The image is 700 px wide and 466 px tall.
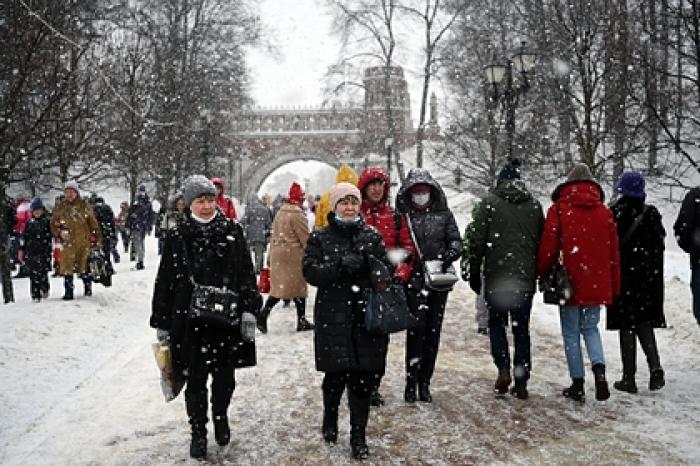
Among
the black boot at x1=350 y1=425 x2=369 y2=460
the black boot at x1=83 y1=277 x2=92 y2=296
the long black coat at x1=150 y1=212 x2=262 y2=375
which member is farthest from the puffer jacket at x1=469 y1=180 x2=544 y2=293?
the black boot at x1=83 y1=277 x2=92 y2=296

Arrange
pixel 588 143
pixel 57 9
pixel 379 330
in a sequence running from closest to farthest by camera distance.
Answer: pixel 379 330 < pixel 57 9 < pixel 588 143

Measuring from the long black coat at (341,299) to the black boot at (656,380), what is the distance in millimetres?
2726

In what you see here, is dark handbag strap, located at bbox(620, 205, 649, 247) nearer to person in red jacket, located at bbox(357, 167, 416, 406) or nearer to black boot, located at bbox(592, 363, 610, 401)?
black boot, located at bbox(592, 363, 610, 401)

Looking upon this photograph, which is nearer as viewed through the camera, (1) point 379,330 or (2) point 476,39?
(1) point 379,330

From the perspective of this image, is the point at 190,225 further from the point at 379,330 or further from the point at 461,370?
the point at 461,370

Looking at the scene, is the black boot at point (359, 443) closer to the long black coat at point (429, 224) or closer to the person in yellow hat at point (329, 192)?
the long black coat at point (429, 224)

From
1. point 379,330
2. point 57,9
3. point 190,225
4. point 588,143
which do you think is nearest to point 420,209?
point 379,330

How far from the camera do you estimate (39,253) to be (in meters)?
9.45

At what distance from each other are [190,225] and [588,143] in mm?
10410

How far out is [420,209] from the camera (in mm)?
5176

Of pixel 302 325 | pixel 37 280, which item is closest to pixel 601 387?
pixel 302 325

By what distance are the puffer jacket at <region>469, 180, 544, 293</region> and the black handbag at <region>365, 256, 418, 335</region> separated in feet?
4.42

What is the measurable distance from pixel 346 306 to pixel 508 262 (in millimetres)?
1701

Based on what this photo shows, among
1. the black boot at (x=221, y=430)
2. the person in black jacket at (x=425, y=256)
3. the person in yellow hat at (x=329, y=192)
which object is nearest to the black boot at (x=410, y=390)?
the person in black jacket at (x=425, y=256)
